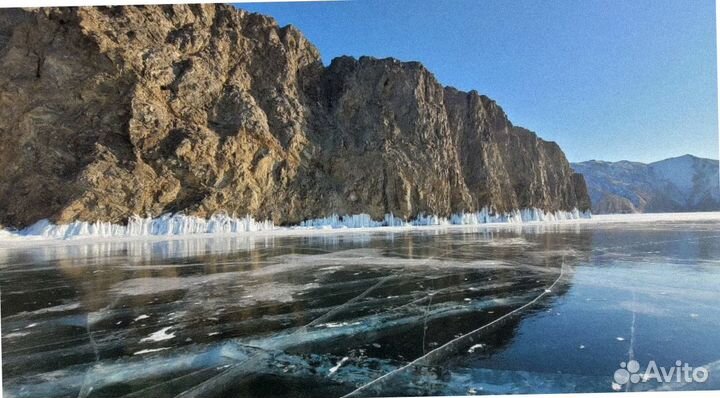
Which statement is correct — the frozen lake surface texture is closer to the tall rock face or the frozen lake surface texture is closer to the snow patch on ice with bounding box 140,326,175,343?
the snow patch on ice with bounding box 140,326,175,343

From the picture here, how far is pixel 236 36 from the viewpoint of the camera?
39.9m

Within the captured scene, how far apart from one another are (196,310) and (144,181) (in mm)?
27182

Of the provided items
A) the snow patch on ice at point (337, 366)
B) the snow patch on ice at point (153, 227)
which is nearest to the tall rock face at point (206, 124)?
the snow patch on ice at point (153, 227)

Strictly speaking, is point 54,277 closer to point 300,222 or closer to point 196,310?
point 196,310

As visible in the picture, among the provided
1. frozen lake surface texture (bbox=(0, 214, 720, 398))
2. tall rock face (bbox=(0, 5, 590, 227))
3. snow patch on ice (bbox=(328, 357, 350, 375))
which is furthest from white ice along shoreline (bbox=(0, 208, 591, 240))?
snow patch on ice (bbox=(328, 357, 350, 375))

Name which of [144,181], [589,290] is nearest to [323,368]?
[589,290]

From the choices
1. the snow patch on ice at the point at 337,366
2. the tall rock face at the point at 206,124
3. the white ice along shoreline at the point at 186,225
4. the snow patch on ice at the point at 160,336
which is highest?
the tall rock face at the point at 206,124

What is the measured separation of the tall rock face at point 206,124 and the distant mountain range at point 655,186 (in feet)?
420

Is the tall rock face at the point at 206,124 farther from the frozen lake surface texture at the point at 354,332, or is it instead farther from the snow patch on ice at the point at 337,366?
the snow patch on ice at the point at 337,366

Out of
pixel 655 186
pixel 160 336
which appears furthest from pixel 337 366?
pixel 655 186

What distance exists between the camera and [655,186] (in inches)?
6791

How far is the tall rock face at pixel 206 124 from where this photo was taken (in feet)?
89.1

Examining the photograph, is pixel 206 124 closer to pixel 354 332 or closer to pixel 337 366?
pixel 354 332

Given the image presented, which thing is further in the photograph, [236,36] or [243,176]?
[236,36]
